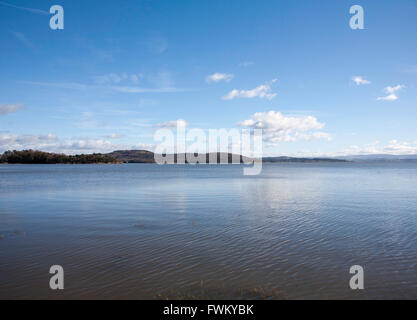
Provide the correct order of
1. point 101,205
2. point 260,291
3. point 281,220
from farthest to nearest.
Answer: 1. point 101,205
2. point 281,220
3. point 260,291

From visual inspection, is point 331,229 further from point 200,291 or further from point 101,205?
point 101,205

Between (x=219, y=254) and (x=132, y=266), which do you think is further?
(x=219, y=254)

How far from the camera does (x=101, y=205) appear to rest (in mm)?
22016

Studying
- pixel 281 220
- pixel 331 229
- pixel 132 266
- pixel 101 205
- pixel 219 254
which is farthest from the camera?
pixel 101 205
